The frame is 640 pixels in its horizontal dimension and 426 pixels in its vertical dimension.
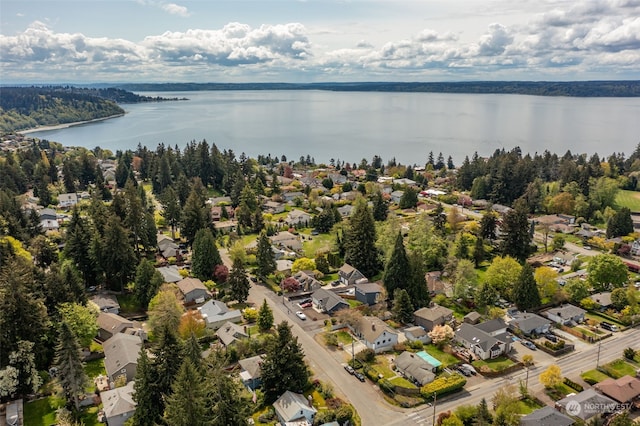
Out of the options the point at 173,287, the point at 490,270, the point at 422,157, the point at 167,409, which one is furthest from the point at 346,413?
the point at 422,157

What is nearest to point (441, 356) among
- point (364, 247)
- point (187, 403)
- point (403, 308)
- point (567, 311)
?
point (403, 308)

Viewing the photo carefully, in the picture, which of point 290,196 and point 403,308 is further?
point 290,196

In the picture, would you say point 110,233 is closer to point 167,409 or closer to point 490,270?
point 167,409

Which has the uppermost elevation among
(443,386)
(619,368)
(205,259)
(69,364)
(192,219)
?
(192,219)

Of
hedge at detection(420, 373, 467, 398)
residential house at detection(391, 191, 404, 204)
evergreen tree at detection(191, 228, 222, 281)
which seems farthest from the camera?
residential house at detection(391, 191, 404, 204)

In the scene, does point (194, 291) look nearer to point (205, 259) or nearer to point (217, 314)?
point (205, 259)

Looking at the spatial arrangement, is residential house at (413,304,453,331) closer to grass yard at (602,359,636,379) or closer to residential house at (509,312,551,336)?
residential house at (509,312,551,336)

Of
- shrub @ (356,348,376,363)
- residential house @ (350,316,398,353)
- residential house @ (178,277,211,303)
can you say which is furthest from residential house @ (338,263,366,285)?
residential house @ (178,277,211,303)

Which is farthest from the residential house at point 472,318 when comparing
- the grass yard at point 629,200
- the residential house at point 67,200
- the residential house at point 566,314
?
the residential house at point 67,200
